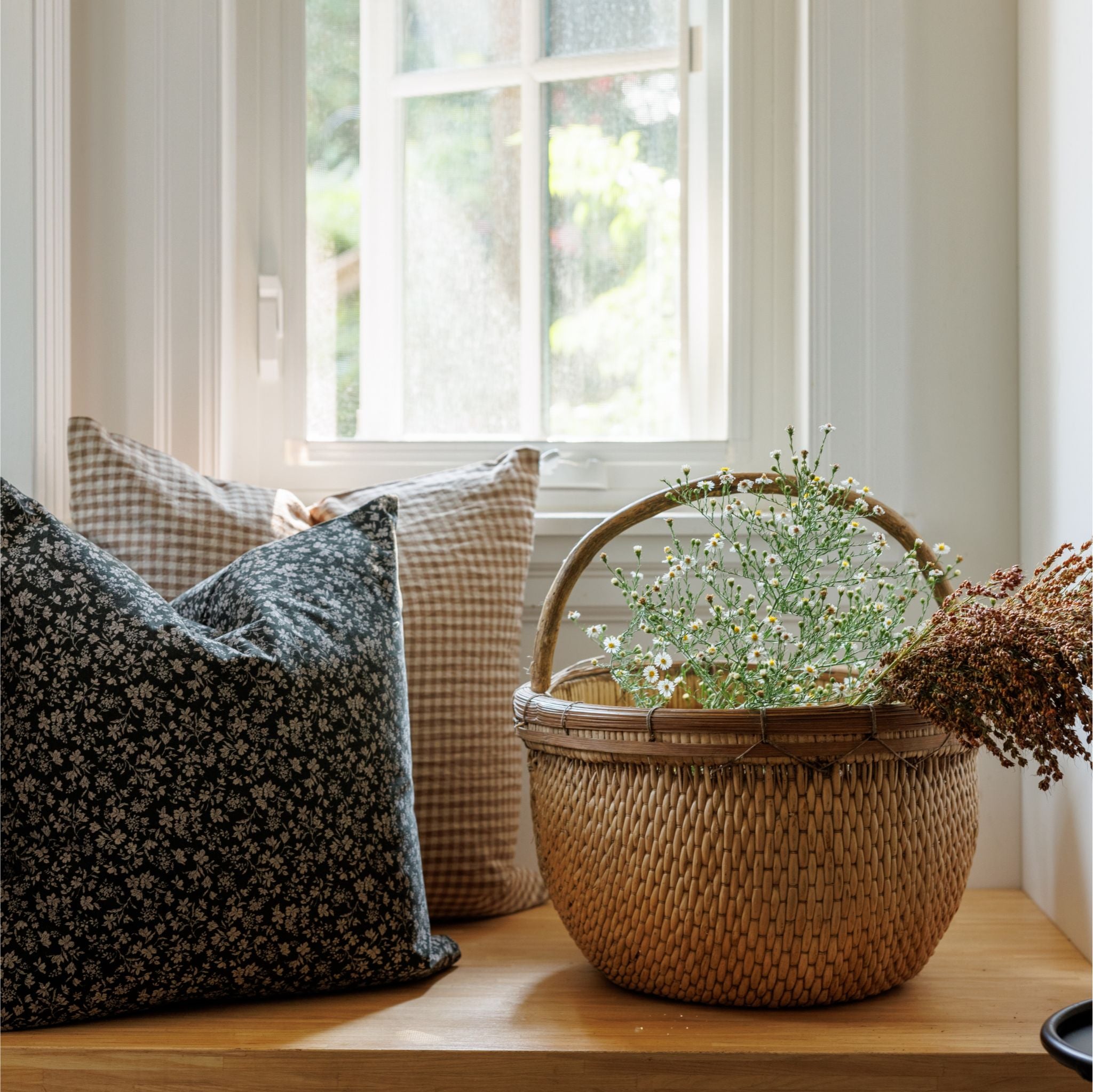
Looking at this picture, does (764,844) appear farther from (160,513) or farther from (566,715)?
(160,513)

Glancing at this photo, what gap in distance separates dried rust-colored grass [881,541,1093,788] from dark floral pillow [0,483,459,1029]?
1.55ft

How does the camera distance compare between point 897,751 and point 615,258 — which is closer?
point 897,751

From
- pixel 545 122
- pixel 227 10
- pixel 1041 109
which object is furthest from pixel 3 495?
pixel 1041 109

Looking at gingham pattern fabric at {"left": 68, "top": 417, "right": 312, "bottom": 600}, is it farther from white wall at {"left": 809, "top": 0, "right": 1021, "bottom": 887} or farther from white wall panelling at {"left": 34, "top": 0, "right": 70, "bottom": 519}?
white wall at {"left": 809, "top": 0, "right": 1021, "bottom": 887}

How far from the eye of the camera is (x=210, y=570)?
1.17 metres

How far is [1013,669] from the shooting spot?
76cm

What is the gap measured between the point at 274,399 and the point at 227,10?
0.53 meters

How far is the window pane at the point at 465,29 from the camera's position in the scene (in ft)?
5.08

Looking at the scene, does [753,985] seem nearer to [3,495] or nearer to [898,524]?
[898,524]

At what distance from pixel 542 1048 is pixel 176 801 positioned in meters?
0.37

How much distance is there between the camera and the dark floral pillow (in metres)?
0.86

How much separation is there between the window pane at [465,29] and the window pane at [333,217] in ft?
0.32

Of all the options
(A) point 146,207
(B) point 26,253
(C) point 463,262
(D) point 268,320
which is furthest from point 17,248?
(C) point 463,262

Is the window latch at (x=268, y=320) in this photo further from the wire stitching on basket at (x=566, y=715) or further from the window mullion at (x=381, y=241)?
the wire stitching on basket at (x=566, y=715)
